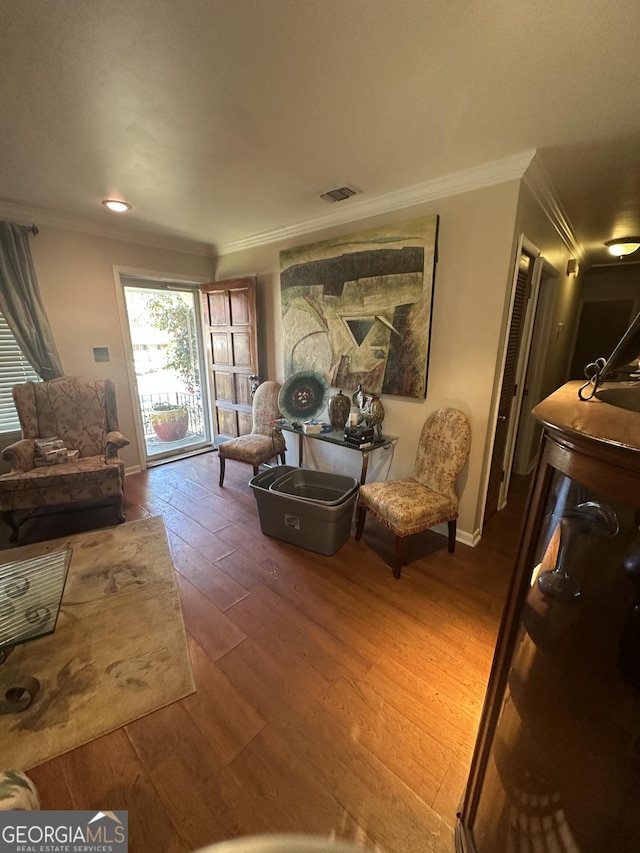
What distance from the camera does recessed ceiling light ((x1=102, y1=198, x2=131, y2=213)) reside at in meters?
2.59

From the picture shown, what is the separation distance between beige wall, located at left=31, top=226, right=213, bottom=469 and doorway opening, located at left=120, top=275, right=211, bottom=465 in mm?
382

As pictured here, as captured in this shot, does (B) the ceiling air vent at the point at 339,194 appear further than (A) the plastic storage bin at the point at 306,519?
Yes

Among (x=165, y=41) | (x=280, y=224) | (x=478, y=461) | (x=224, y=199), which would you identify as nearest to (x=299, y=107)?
(x=165, y=41)

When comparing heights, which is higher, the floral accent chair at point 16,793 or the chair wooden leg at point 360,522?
the floral accent chair at point 16,793

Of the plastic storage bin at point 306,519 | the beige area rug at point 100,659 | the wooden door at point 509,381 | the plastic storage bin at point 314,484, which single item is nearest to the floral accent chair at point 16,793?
the beige area rug at point 100,659

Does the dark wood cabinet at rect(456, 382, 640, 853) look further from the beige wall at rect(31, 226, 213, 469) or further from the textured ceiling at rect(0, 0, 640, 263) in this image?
the beige wall at rect(31, 226, 213, 469)

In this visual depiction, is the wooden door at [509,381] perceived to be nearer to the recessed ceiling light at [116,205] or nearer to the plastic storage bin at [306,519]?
the plastic storage bin at [306,519]

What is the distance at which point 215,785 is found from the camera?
1135 mm

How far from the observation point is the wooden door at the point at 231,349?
140 inches

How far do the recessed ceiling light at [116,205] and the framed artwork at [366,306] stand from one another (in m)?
1.27

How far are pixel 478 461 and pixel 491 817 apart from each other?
1.76 meters

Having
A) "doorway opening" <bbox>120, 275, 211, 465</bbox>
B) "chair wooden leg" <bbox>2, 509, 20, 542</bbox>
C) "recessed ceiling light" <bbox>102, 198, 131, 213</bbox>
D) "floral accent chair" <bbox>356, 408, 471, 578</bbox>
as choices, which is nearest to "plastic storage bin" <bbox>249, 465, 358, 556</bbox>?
"floral accent chair" <bbox>356, 408, 471, 578</bbox>

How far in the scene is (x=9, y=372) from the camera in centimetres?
292

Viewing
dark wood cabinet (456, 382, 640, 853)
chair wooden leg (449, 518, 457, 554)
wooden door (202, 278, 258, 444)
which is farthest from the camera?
Result: wooden door (202, 278, 258, 444)
